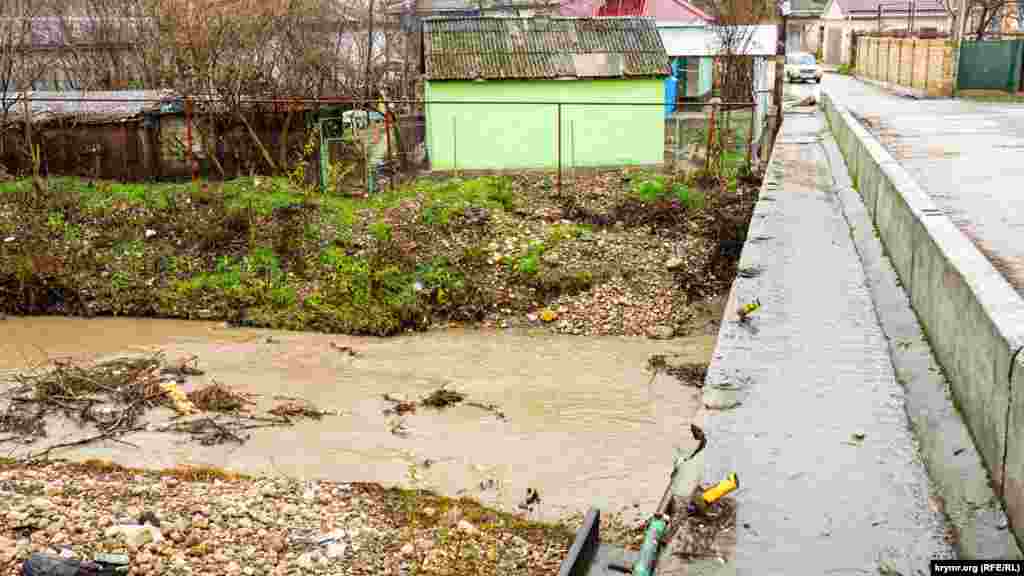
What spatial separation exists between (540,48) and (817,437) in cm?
1593

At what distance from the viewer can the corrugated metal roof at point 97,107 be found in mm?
17938

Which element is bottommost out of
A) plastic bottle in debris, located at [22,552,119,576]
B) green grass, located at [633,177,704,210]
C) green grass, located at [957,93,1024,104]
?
plastic bottle in debris, located at [22,552,119,576]

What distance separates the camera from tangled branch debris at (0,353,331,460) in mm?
9320

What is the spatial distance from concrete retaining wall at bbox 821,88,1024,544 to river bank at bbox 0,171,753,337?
6730 mm

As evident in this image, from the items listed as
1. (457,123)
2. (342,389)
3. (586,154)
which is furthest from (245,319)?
(586,154)

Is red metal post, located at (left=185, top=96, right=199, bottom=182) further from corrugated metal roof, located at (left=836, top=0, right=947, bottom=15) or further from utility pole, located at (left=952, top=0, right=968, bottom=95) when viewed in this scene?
corrugated metal roof, located at (left=836, top=0, right=947, bottom=15)

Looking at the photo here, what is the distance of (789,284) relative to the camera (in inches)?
294

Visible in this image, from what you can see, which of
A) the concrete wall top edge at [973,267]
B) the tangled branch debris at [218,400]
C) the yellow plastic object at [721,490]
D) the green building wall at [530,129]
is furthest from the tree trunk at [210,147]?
the yellow plastic object at [721,490]

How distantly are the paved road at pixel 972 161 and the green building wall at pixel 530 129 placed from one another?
4.52 m

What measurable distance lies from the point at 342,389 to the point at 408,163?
8878 millimetres

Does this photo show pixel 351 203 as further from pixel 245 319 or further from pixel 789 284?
pixel 789 284

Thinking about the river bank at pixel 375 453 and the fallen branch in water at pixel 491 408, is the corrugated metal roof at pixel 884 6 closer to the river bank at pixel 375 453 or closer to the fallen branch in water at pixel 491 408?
the river bank at pixel 375 453

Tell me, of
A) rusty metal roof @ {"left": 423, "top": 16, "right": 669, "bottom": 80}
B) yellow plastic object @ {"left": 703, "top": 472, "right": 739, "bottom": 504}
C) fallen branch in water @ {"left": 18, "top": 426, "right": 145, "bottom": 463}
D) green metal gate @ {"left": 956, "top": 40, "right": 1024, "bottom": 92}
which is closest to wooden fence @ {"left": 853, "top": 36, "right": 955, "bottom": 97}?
green metal gate @ {"left": 956, "top": 40, "right": 1024, "bottom": 92}

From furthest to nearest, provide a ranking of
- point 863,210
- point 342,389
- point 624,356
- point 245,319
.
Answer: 1. point 245,319
2. point 624,356
3. point 342,389
4. point 863,210
